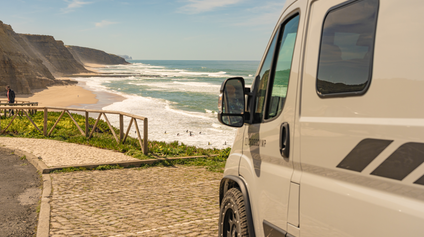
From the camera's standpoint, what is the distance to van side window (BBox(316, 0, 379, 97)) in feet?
5.89

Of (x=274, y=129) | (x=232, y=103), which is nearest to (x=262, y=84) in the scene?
(x=232, y=103)

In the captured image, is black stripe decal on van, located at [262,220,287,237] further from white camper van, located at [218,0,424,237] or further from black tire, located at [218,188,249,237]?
black tire, located at [218,188,249,237]

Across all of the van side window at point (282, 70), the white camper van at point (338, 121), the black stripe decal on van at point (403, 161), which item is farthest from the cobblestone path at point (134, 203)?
the black stripe decal on van at point (403, 161)

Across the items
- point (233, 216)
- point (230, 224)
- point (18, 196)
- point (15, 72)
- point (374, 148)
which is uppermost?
point (15, 72)

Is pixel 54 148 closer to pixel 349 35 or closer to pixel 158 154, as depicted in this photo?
pixel 158 154

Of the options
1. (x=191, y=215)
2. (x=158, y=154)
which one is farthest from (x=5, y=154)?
(x=191, y=215)

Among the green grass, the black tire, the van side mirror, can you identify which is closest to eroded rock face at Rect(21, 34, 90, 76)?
the green grass

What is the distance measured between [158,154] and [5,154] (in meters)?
4.26

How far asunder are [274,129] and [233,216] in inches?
45.6

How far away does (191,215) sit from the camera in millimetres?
5504

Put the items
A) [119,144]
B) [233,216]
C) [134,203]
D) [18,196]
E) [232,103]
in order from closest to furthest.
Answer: [232,103], [233,216], [134,203], [18,196], [119,144]

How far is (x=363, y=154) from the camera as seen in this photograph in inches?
68.0

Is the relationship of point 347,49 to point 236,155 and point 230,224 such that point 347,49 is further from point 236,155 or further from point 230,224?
point 230,224

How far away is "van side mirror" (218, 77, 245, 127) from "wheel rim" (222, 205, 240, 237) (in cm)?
90
